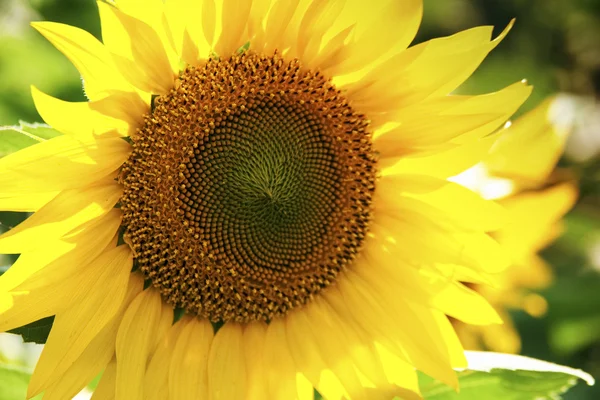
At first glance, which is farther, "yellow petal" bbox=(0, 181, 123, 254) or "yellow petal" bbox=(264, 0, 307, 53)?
"yellow petal" bbox=(264, 0, 307, 53)

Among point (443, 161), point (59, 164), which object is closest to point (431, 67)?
point (443, 161)

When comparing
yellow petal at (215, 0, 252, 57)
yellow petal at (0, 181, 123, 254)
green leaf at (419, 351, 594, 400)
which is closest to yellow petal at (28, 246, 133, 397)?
yellow petal at (0, 181, 123, 254)

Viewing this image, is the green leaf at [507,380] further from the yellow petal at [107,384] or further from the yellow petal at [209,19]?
the yellow petal at [209,19]

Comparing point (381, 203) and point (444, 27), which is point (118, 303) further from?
point (444, 27)

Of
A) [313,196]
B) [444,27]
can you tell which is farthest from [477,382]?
[444,27]

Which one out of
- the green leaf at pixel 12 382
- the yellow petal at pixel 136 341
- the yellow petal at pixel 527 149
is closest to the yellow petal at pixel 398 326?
the yellow petal at pixel 136 341

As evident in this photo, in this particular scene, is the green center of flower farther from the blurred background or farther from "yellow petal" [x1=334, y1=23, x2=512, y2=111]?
the blurred background

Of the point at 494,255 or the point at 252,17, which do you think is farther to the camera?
the point at 494,255
